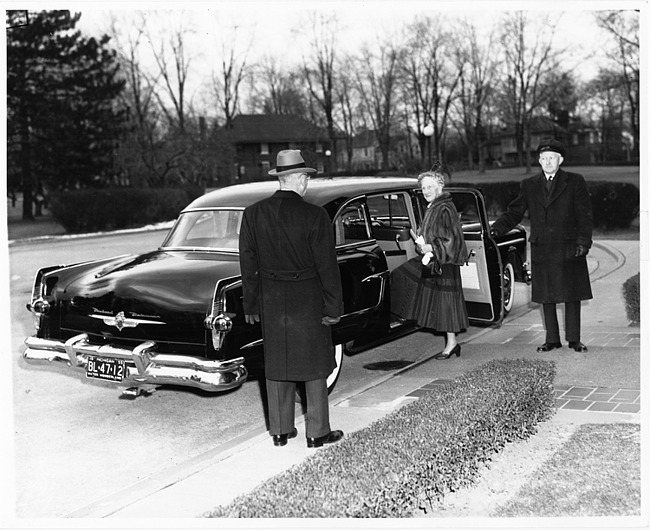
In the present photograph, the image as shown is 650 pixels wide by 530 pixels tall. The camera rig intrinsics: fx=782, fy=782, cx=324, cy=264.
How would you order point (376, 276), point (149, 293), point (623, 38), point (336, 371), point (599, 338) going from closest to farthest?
point (149, 293)
point (336, 371)
point (376, 276)
point (599, 338)
point (623, 38)

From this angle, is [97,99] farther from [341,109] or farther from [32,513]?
[32,513]

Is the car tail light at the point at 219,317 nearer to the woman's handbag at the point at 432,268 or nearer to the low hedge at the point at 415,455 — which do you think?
the low hedge at the point at 415,455

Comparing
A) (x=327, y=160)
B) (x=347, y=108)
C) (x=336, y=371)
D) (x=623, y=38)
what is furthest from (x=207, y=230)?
(x=327, y=160)

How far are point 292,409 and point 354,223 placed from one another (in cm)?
235

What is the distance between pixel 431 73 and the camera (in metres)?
15.0

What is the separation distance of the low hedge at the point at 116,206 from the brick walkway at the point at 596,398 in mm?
23207

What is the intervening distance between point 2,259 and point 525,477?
3269 millimetres

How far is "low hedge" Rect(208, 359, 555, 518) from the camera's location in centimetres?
374

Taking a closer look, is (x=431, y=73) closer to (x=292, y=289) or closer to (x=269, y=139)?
(x=269, y=139)

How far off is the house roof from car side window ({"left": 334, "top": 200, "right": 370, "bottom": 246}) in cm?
849

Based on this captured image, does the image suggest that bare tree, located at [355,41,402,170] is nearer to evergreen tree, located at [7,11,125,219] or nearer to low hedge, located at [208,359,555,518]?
low hedge, located at [208,359,555,518]

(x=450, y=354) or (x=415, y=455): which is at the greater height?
(x=415, y=455)

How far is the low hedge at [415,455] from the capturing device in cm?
374

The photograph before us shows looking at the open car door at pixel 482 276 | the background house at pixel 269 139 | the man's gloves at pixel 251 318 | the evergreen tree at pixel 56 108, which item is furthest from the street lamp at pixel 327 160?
the man's gloves at pixel 251 318
